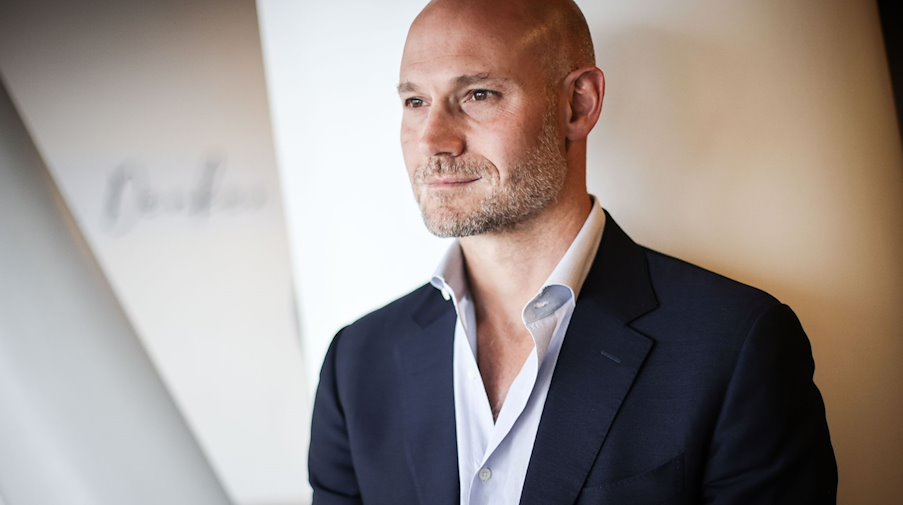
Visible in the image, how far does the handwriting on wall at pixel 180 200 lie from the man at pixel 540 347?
6.95 ft

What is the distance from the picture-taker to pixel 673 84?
1258 mm

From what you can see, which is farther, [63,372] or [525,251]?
[525,251]

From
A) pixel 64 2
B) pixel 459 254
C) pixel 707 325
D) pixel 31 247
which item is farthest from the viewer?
pixel 64 2

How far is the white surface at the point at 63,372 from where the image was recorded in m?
0.24

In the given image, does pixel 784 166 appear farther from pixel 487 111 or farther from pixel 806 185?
pixel 487 111

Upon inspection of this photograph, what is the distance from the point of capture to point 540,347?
1.12m

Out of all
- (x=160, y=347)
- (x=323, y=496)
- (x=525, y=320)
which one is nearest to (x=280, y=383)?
(x=160, y=347)

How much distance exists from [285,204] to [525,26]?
917 mm

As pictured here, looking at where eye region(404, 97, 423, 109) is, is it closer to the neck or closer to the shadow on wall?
the neck

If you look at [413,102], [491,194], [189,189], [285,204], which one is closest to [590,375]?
[491,194]

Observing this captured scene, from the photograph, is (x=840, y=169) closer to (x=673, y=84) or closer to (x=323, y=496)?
(x=673, y=84)

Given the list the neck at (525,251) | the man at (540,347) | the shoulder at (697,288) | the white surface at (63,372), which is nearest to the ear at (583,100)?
the man at (540,347)

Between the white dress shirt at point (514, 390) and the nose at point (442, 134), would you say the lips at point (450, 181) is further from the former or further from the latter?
the white dress shirt at point (514, 390)

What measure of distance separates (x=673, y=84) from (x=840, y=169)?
12.1 inches
